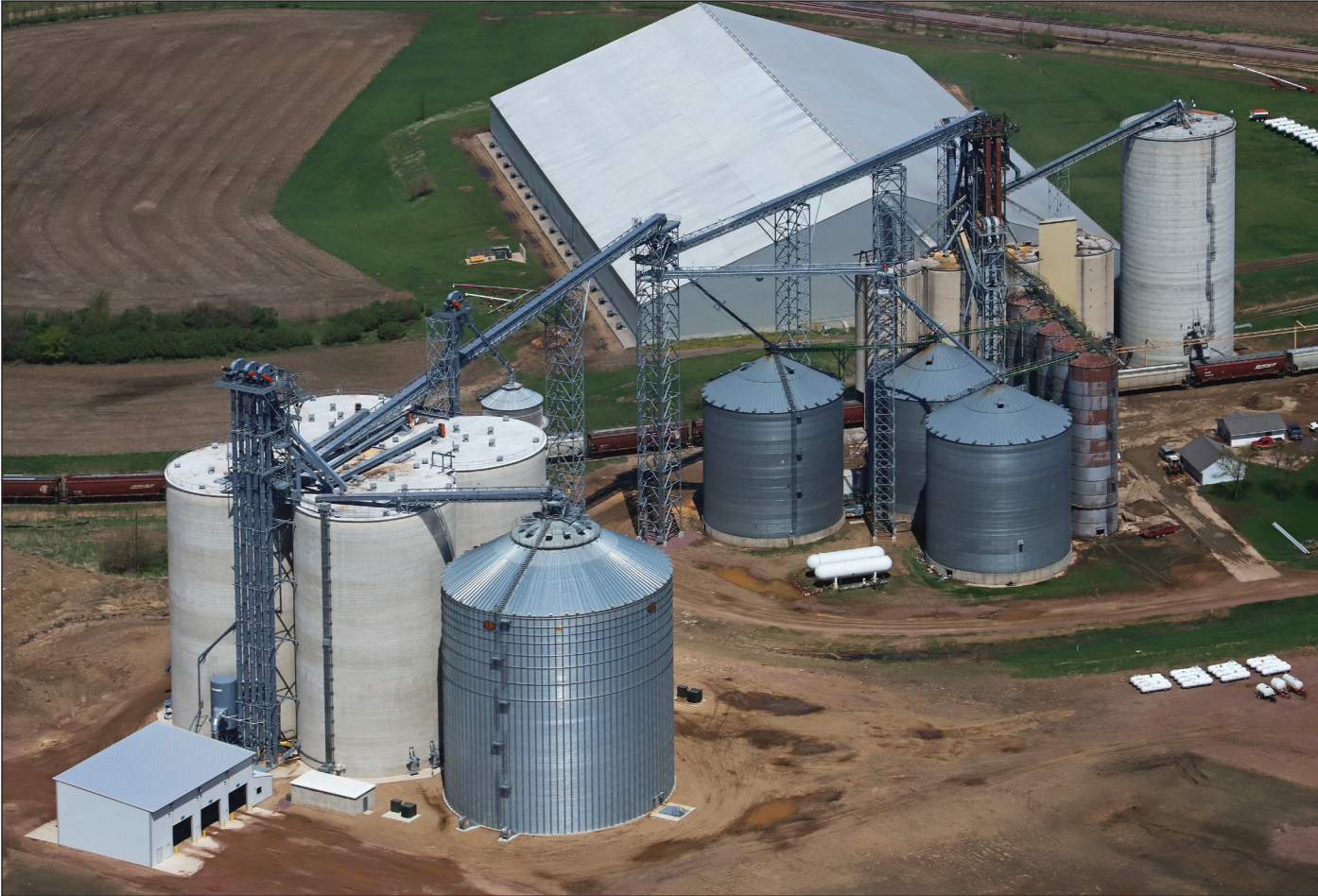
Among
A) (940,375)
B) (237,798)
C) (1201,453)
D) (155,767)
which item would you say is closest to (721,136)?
(940,375)

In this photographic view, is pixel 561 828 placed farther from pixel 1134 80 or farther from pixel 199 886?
pixel 1134 80

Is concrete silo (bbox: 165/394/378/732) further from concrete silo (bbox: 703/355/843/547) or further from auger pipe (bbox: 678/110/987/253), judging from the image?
auger pipe (bbox: 678/110/987/253)

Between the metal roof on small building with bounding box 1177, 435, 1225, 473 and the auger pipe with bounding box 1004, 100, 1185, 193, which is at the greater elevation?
the auger pipe with bounding box 1004, 100, 1185, 193

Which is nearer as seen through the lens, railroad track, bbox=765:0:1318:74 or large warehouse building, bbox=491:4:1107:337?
large warehouse building, bbox=491:4:1107:337

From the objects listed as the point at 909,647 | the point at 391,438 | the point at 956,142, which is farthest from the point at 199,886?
the point at 956,142

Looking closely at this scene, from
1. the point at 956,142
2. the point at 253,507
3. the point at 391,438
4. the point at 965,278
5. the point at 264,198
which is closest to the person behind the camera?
the point at 253,507

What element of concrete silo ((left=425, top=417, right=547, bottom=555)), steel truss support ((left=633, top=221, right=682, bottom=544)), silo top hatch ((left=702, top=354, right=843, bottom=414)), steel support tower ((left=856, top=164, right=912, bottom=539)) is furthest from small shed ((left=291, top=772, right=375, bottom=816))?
steel support tower ((left=856, top=164, right=912, bottom=539))

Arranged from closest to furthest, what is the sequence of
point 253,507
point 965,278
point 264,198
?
1. point 253,507
2. point 965,278
3. point 264,198
